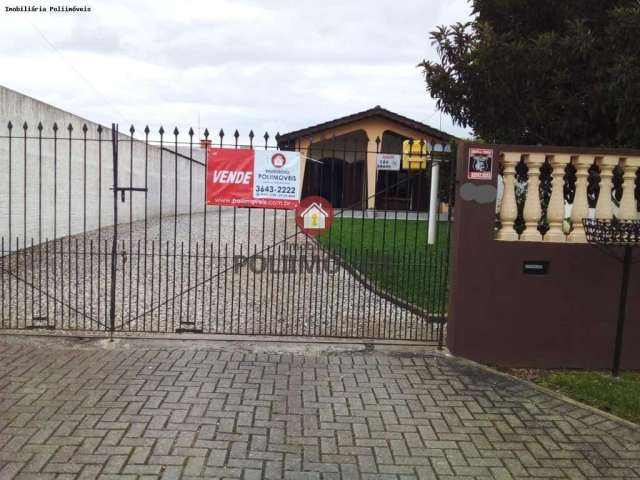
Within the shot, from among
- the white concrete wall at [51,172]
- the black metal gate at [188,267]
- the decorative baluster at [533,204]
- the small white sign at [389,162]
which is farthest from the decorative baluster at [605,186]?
the white concrete wall at [51,172]

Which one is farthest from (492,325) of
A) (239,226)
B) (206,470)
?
(239,226)

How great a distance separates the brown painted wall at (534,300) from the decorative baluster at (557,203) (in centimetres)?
12

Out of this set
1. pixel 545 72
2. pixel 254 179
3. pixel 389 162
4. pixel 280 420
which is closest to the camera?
pixel 280 420

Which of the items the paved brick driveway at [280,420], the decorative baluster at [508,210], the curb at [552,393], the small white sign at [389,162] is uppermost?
the small white sign at [389,162]

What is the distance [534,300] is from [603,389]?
1.03 m

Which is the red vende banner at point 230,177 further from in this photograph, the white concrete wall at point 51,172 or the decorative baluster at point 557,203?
the decorative baluster at point 557,203

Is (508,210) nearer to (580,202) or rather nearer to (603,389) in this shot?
(580,202)

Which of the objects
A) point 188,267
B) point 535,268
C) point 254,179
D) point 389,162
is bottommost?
point 188,267

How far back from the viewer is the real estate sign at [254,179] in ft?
20.1

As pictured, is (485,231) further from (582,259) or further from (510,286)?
(582,259)

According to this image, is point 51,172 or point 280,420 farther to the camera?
point 51,172

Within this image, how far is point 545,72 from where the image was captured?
643 cm

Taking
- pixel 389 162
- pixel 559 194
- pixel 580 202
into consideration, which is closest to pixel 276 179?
pixel 389 162

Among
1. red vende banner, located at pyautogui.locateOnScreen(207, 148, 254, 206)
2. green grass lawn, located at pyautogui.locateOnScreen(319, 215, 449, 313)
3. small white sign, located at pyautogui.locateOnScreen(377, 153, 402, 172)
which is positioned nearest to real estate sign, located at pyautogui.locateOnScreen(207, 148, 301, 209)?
red vende banner, located at pyautogui.locateOnScreen(207, 148, 254, 206)
